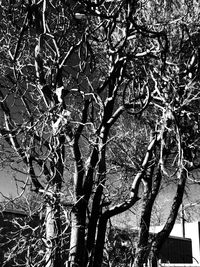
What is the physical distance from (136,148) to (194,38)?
2630 millimetres

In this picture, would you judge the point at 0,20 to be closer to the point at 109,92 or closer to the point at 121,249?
the point at 109,92

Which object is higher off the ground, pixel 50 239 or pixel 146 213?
pixel 146 213

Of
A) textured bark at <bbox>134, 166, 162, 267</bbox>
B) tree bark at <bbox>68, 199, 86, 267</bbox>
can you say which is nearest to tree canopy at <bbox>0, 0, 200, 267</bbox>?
tree bark at <bbox>68, 199, 86, 267</bbox>

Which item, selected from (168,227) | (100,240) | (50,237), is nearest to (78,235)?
(50,237)

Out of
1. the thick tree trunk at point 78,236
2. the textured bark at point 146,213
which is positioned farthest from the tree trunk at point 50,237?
the textured bark at point 146,213

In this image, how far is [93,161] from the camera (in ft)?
14.5

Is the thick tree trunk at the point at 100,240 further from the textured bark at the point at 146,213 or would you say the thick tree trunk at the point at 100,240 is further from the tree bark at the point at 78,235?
the textured bark at the point at 146,213

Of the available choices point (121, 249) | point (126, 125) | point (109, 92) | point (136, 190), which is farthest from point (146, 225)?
point (109, 92)

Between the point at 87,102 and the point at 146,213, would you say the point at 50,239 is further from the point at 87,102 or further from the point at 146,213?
the point at 146,213

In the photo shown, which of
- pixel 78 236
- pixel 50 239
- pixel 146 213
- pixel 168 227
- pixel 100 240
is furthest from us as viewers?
pixel 168 227

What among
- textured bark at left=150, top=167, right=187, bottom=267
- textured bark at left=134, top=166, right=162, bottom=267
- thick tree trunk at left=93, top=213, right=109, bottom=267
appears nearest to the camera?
thick tree trunk at left=93, top=213, right=109, bottom=267

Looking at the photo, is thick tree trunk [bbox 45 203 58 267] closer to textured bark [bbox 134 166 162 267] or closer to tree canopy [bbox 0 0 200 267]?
tree canopy [bbox 0 0 200 267]

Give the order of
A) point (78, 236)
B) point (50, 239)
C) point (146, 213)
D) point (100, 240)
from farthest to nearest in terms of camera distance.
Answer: point (146, 213)
point (100, 240)
point (78, 236)
point (50, 239)

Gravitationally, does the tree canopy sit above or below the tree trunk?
above
